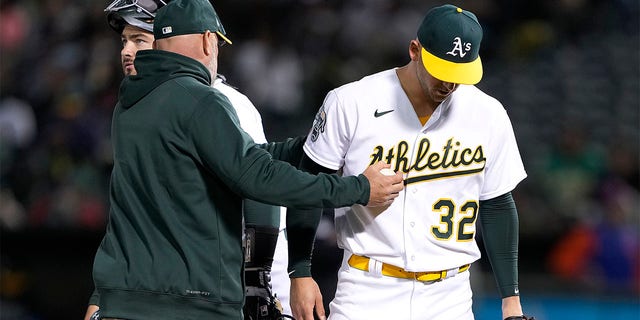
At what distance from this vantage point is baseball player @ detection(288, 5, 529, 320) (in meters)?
4.23

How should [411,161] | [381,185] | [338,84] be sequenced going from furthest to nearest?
[338,84] → [411,161] → [381,185]

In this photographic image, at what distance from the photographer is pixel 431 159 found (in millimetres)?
4266

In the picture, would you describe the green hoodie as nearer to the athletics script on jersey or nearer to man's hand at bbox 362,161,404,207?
man's hand at bbox 362,161,404,207

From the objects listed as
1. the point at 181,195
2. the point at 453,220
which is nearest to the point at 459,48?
the point at 453,220

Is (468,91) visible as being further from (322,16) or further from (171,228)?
(322,16)

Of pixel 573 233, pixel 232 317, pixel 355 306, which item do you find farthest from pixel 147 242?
pixel 573 233

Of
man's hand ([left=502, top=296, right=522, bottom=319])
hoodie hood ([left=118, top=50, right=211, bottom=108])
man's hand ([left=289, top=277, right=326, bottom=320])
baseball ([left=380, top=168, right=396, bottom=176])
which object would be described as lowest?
man's hand ([left=502, top=296, right=522, bottom=319])

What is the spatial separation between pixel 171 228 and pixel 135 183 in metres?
0.20

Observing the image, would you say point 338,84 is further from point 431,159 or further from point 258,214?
point 431,159

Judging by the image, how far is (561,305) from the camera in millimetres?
8883

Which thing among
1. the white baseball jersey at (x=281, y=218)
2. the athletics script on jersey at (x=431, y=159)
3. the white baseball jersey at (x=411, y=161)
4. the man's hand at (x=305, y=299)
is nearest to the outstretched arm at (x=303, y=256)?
the man's hand at (x=305, y=299)

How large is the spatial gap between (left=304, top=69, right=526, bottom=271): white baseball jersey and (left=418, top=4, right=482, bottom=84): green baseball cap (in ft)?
0.68

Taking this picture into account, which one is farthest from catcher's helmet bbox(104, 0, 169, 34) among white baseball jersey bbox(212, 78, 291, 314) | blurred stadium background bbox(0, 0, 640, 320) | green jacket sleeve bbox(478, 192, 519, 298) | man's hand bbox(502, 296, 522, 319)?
blurred stadium background bbox(0, 0, 640, 320)

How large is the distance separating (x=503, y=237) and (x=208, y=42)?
135 cm
